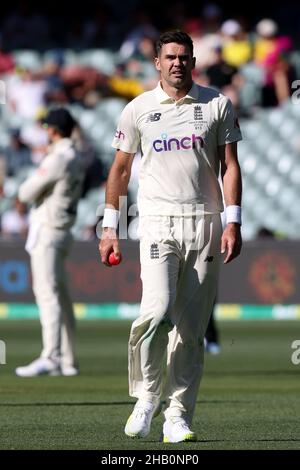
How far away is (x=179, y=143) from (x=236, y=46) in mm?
15710

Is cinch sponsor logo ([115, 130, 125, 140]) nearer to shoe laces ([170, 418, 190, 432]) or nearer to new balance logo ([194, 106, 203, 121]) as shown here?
new balance logo ([194, 106, 203, 121])

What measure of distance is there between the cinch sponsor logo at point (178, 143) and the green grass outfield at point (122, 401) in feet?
5.12

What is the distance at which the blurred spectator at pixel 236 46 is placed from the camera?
22.0 meters

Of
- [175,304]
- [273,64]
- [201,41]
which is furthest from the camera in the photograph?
[201,41]

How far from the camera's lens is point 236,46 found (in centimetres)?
2223

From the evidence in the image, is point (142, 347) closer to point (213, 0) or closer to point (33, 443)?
point (33, 443)

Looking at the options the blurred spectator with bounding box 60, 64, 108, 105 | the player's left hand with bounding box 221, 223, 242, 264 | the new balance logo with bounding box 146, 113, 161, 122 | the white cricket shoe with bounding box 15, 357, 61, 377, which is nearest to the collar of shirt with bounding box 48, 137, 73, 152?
the white cricket shoe with bounding box 15, 357, 61, 377

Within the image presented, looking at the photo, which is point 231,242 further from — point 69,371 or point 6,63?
point 6,63

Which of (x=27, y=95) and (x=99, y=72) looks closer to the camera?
(x=27, y=95)

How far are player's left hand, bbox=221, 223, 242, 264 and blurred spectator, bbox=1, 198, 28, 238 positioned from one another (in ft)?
43.2

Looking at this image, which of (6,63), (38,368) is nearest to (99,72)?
(6,63)

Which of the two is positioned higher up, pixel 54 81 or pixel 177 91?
pixel 54 81

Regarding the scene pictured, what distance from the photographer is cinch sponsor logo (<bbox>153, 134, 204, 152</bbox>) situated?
22.4ft

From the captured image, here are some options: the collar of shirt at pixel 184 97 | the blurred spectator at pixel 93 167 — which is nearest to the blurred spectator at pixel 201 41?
the blurred spectator at pixel 93 167
